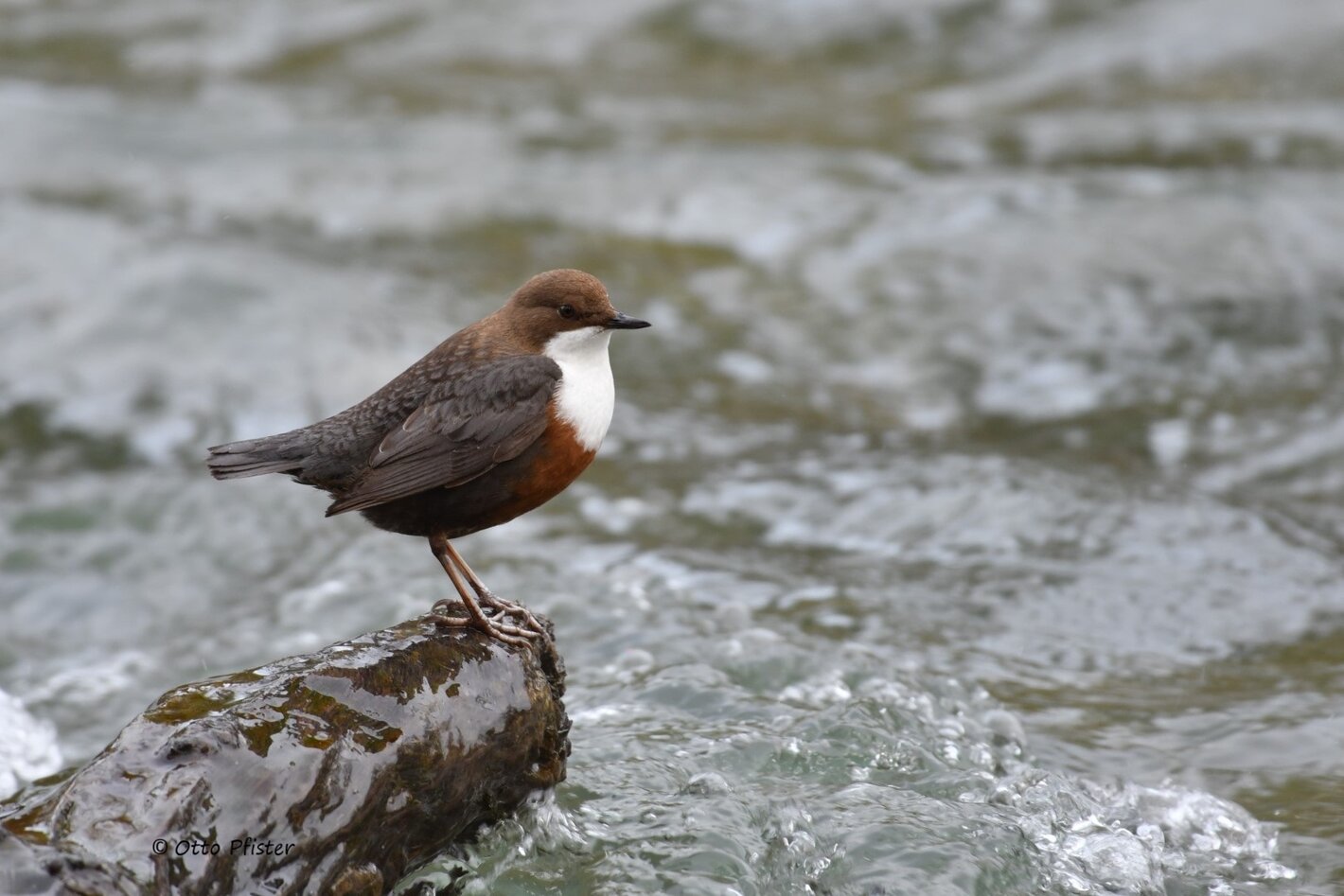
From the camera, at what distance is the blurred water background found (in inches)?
172

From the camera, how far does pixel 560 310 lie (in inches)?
164

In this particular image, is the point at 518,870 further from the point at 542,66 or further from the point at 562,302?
the point at 542,66

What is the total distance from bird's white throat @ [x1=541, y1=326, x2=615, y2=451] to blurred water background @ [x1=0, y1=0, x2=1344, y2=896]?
38.3 inches

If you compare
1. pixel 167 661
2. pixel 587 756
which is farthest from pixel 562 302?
pixel 167 661

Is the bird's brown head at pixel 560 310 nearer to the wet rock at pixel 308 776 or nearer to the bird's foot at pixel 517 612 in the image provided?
the bird's foot at pixel 517 612

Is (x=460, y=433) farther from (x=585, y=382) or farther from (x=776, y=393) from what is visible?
(x=776, y=393)

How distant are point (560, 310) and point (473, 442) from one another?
532 millimetres

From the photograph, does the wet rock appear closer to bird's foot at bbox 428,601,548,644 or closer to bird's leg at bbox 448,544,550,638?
bird's foot at bbox 428,601,548,644

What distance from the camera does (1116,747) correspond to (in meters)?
4.76

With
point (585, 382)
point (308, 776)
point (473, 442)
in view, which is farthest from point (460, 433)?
point (308, 776)

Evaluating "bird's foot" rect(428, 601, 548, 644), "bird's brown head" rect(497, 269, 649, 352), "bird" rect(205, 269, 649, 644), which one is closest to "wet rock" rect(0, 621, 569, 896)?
"bird's foot" rect(428, 601, 548, 644)

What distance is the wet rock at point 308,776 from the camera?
276cm

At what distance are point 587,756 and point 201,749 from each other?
1.59 m

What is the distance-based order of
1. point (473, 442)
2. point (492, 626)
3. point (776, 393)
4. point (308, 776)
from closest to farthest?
point (308, 776) → point (492, 626) → point (473, 442) → point (776, 393)
